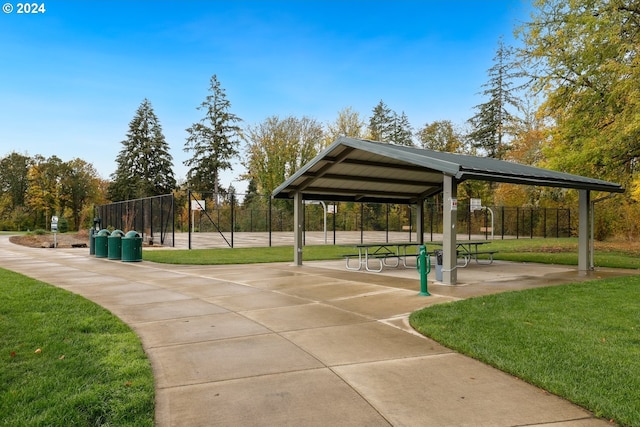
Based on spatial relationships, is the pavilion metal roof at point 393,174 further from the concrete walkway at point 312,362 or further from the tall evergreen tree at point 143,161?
the tall evergreen tree at point 143,161

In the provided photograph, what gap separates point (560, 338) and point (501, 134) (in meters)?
47.6

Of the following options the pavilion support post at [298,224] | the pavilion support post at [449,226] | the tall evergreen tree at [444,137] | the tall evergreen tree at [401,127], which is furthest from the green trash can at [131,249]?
the tall evergreen tree at [401,127]

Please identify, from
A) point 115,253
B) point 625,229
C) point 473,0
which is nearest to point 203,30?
point 115,253

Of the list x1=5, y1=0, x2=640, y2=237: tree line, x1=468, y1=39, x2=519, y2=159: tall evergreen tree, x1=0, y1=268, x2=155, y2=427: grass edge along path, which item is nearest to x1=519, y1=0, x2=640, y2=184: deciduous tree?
x1=5, y1=0, x2=640, y2=237: tree line

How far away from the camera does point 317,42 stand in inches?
915

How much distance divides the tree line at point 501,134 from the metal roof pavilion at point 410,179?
3.07 meters

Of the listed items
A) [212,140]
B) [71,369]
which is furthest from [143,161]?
[71,369]

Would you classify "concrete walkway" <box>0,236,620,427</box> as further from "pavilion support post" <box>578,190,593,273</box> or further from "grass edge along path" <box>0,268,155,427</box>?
"pavilion support post" <box>578,190,593,273</box>

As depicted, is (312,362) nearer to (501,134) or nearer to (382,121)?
(501,134)

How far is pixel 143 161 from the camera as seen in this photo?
61.5m

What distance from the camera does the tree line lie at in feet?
51.9

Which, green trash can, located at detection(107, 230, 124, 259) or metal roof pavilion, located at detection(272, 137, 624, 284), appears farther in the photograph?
green trash can, located at detection(107, 230, 124, 259)

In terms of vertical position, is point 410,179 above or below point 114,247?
above

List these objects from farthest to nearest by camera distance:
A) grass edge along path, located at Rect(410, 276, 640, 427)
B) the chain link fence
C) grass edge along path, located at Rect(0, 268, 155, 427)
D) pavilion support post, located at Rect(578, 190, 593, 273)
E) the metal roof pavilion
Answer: the chain link fence → pavilion support post, located at Rect(578, 190, 593, 273) → the metal roof pavilion → grass edge along path, located at Rect(410, 276, 640, 427) → grass edge along path, located at Rect(0, 268, 155, 427)
